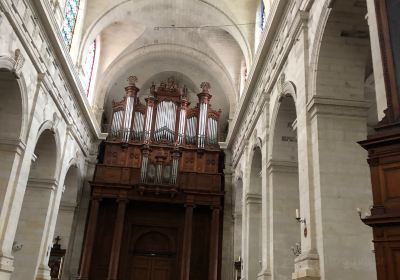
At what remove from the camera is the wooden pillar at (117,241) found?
639 inches

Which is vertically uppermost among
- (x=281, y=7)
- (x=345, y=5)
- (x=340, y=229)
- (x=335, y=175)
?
(x=281, y=7)

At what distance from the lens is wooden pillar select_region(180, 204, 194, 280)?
648 inches

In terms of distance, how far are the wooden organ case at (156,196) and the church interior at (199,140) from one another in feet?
0.20

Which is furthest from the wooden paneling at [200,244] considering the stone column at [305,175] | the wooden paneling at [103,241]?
the stone column at [305,175]

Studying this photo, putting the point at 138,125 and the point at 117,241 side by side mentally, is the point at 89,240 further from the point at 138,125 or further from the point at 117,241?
the point at 138,125

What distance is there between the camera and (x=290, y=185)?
11.0m

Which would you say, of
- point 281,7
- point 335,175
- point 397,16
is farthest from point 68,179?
point 397,16

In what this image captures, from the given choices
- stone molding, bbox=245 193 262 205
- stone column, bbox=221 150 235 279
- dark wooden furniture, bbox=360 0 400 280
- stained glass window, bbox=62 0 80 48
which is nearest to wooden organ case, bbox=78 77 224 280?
stone column, bbox=221 150 235 279

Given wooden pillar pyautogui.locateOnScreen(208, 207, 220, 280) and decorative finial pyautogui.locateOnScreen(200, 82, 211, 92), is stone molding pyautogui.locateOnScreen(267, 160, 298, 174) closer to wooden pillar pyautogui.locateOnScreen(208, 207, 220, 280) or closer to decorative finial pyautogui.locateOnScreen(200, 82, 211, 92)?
wooden pillar pyautogui.locateOnScreen(208, 207, 220, 280)

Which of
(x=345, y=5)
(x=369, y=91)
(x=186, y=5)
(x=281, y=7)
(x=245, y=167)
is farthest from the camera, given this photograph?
(x=186, y=5)

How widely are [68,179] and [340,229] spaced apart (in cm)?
1282

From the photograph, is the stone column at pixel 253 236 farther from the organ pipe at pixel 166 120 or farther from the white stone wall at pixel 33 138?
the white stone wall at pixel 33 138

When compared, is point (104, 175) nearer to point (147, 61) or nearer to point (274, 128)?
point (147, 61)

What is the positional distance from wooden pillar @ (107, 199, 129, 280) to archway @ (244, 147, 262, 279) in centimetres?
531
